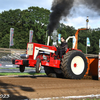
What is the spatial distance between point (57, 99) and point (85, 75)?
5.53 m

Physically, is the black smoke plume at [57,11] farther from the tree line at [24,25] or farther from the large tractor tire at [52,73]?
the tree line at [24,25]

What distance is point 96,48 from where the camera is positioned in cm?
6988

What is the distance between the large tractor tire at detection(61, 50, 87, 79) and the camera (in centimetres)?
920

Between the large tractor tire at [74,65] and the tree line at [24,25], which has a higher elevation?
the tree line at [24,25]

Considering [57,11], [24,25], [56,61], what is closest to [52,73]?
[56,61]

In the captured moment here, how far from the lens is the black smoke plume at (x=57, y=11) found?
13.2m

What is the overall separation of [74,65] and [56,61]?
0.90 m

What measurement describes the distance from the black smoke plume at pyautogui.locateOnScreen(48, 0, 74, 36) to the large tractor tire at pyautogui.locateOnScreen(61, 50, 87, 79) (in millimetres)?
4157

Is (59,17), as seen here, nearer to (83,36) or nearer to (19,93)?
(19,93)

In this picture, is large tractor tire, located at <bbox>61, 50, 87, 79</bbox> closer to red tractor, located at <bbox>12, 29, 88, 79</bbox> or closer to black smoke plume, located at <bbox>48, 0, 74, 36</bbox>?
red tractor, located at <bbox>12, 29, 88, 79</bbox>

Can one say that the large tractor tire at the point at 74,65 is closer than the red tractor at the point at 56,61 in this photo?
No

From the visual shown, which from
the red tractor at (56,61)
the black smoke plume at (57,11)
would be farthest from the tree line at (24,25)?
the red tractor at (56,61)

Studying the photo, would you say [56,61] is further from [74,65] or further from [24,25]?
[24,25]

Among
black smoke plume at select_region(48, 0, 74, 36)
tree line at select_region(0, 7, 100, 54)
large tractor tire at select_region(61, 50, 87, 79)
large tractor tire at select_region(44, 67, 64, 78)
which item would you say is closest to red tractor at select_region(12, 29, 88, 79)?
large tractor tire at select_region(61, 50, 87, 79)
